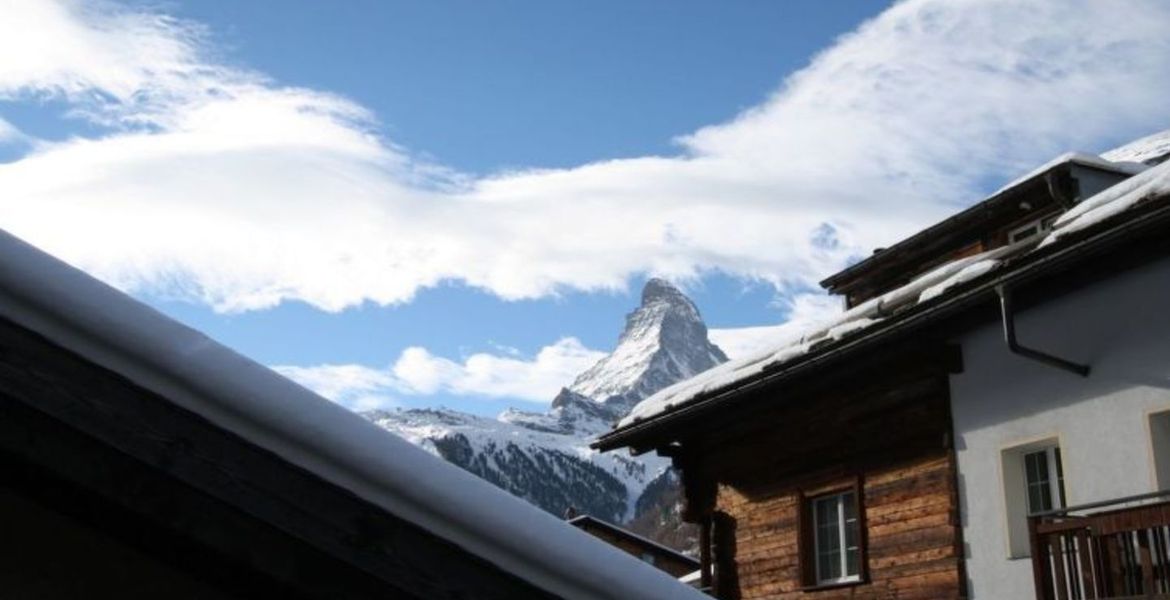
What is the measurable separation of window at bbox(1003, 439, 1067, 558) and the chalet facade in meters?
0.02

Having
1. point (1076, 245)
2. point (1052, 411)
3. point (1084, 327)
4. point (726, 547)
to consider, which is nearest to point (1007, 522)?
point (1052, 411)

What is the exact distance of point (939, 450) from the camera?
10.1 meters

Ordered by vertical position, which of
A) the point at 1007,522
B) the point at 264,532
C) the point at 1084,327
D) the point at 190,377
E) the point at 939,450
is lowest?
the point at 264,532

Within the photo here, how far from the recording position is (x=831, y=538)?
1155 cm

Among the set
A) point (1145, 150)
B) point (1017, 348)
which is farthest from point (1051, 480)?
point (1145, 150)

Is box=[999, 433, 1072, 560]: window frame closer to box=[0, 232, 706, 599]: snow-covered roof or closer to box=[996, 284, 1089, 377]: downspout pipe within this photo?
box=[996, 284, 1089, 377]: downspout pipe

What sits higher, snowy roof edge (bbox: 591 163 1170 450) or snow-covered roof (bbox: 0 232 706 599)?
snowy roof edge (bbox: 591 163 1170 450)

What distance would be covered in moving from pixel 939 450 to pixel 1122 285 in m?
2.29

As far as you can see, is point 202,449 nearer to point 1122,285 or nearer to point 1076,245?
point 1076,245

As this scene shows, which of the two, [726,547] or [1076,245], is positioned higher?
[1076,245]

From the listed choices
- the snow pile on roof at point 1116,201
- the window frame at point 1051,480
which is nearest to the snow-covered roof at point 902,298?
the snow pile on roof at point 1116,201

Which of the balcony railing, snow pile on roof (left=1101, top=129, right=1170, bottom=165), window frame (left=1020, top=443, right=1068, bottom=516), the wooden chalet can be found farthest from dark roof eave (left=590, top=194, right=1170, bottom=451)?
the wooden chalet

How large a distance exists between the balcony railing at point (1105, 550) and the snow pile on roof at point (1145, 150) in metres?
8.88

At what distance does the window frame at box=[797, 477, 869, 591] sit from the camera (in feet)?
35.4
